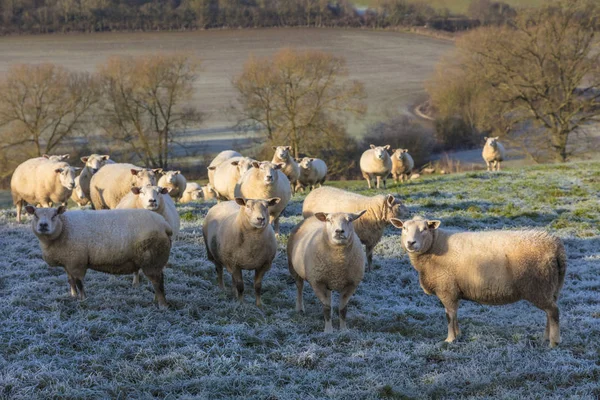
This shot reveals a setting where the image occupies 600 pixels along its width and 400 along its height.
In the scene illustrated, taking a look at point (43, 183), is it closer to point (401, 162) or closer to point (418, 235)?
point (418, 235)

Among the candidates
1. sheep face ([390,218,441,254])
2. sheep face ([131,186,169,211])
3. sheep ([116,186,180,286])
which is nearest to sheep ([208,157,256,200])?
sheep ([116,186,180,286])

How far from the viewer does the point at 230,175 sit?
17.3 m

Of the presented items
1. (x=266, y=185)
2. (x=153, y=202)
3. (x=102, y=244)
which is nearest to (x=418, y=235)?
(x=102, y=244)

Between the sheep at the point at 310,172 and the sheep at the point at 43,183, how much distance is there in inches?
369

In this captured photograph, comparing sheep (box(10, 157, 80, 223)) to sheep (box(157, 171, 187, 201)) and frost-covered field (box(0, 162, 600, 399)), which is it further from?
sheep (box(157, 171, 187, 201))

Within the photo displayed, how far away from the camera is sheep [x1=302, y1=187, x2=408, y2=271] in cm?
1231

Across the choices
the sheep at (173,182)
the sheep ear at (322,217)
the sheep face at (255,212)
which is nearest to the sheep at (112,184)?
the sheep face at (255,212)

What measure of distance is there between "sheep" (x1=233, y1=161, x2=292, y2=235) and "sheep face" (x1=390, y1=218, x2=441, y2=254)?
591cm

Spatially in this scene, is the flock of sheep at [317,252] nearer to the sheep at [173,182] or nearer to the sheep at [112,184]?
the sheep at [112,184]

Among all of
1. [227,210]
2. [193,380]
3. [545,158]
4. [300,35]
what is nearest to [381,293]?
[227,210]

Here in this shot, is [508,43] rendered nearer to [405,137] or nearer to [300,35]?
[405,137]

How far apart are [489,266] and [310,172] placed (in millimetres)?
15828

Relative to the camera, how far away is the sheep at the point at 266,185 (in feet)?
48.1

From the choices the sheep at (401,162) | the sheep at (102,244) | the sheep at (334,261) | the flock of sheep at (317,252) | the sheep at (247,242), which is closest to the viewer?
the flock of sheep at (317,252)
